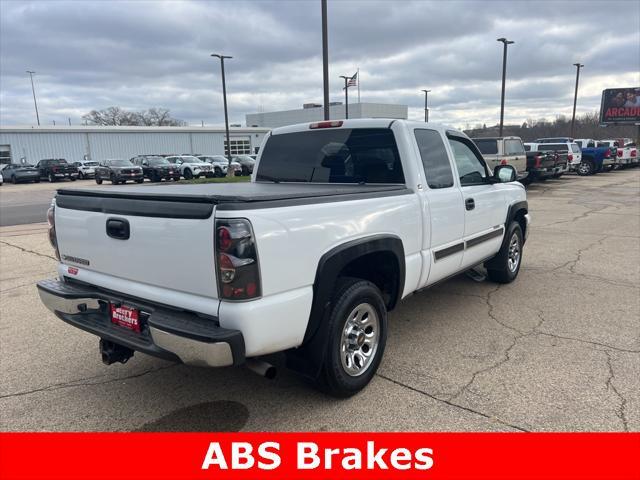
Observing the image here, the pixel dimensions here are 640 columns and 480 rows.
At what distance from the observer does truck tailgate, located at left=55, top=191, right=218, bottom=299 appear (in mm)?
2625

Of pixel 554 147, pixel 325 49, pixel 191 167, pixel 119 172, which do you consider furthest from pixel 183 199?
pixel 191 167

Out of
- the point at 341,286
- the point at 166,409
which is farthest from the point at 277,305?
the point at 166,409

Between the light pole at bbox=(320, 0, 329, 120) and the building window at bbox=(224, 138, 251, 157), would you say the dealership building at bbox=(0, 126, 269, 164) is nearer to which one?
the building window at bbox=(224, 138, 251, 157)

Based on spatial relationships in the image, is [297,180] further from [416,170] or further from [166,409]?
[166,409]

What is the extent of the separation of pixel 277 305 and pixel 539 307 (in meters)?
3.69

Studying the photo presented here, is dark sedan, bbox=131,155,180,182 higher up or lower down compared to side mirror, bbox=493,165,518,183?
lower down

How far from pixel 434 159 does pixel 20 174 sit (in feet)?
124

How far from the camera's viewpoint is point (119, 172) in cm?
2856

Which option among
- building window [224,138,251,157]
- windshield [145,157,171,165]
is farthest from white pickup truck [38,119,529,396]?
building window [224,138,251,157]

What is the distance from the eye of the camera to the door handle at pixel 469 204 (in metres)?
4.68

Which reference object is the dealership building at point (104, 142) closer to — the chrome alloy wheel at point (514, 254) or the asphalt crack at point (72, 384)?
the chrome alloy wheel at point (514, 254)

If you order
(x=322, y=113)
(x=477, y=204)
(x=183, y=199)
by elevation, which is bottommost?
(x=477, y=204)

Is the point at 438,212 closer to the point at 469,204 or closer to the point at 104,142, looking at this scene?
the point at 469,204

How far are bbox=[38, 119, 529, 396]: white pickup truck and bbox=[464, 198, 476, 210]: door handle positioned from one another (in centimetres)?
6
